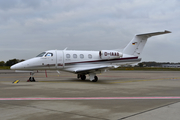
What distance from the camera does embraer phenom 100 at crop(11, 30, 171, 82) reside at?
1864 cm

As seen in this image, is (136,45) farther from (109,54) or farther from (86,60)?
(86,60)

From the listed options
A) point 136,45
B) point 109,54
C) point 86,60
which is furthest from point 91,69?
point 136,45

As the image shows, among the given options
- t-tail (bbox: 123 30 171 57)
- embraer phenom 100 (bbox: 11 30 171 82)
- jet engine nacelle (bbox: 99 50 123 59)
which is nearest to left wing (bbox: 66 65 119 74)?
embraer phenom 100 (bbox: 11 30 171 82)

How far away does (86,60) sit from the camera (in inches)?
816

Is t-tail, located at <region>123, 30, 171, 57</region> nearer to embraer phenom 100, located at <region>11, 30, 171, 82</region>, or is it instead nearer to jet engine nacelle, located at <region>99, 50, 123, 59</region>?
embraer phenom 100, located at <region>11, 30, 171, 82</region>

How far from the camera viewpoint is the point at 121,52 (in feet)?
73.4

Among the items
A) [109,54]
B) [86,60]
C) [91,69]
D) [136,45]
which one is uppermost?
[136,45]

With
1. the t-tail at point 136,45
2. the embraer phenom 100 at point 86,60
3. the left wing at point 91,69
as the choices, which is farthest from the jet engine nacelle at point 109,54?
the left wing at point 91,69

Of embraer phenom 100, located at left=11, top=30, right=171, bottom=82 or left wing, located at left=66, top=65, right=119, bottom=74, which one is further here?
embraer phenom 100, located at left=11, top=30, right=171, bottom=82

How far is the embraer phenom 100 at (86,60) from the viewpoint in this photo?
18.6 m

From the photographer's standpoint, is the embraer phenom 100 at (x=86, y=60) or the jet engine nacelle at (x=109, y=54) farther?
the jet engine nacelle at (x=109, y=54)

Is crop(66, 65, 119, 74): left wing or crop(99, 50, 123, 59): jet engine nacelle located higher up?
Result: crop(99, 50, 123, 59): jet engine nacelle

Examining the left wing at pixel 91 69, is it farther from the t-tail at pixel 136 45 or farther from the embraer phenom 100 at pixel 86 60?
the t-tail at pixel 136 45

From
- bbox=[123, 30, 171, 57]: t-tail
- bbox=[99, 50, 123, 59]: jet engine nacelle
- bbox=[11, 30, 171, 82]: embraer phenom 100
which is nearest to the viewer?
bbox=[11, 30, 171, 82]: embraer phenom 100
